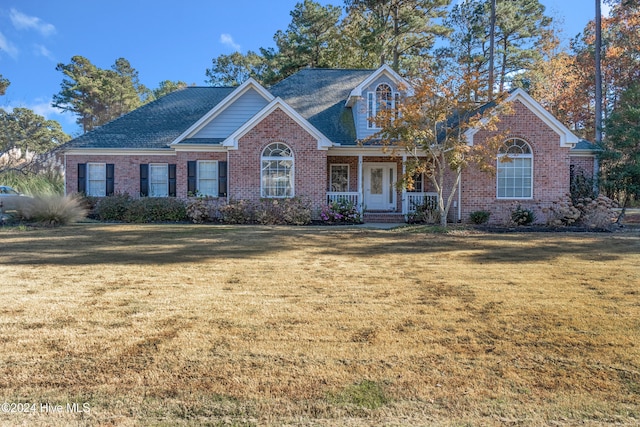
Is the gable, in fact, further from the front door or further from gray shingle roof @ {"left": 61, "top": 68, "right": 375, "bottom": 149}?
the front door

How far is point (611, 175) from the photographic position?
1677 cm

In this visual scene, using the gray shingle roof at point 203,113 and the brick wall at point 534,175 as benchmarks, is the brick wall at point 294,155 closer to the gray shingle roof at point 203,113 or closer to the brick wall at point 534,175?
the gray shingle roof at point 203,113

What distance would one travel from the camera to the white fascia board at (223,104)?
61.4 feet

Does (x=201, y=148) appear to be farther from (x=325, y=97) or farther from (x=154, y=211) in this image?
(x=325, y=97)

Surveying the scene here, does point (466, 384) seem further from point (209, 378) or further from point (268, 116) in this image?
point (268, 116)

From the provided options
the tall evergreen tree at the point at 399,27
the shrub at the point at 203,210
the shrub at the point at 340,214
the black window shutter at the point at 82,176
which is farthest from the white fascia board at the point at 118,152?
the tall evergreen tree at the point at 399,27

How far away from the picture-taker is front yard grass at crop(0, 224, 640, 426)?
2869mm

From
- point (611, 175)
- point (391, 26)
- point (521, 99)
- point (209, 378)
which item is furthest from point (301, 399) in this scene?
point (391, 26)

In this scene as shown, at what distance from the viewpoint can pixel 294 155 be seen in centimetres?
1748

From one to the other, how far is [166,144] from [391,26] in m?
19.0

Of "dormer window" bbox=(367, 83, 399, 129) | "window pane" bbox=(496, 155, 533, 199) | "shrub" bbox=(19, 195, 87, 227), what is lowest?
"shrub" bbox=(19, 195, 87, 227)

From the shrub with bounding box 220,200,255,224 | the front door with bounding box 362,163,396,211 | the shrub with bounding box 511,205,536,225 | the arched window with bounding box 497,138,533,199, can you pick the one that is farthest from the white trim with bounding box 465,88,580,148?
the shrub with bounding box 220,200,255,224

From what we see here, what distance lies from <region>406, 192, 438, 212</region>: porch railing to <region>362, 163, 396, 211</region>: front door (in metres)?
2.03

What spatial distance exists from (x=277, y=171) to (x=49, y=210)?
26.5ft
